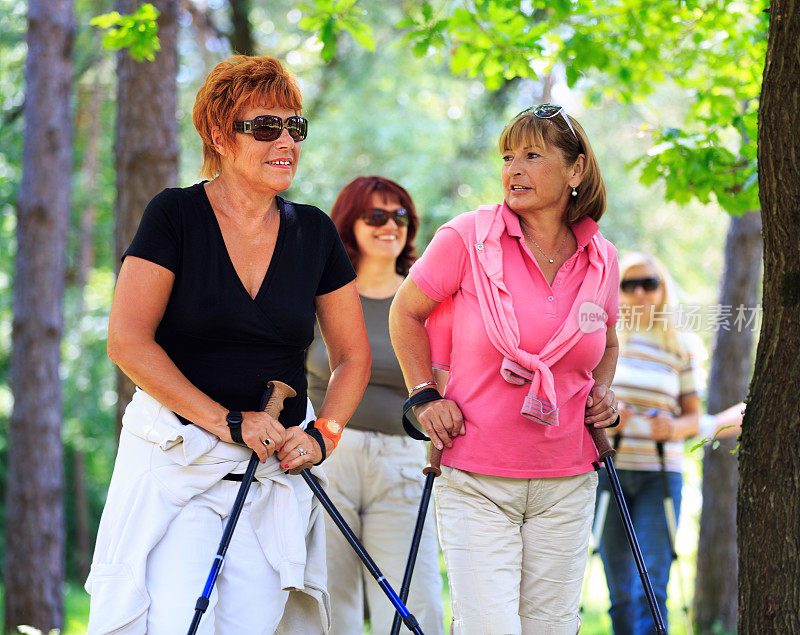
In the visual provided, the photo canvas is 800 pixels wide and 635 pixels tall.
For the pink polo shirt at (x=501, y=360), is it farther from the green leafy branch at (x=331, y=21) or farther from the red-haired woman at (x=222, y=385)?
the green leafy branch at (x=331, y=21)

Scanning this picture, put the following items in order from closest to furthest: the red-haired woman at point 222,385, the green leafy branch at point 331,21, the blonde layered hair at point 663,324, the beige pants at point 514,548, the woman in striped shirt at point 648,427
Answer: the red-haired woman at point 222,385 → the beige pants at point 514,548 → the green leafy branch at point 331,21 → the woman in striped shirt at point 648,427 → the blonde layered hair at point 663,324

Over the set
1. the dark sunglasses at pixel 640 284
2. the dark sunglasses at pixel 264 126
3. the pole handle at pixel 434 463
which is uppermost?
the dark sunglasses at pixel 264 126

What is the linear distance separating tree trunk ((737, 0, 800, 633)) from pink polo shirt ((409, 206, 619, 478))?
0.55 metres

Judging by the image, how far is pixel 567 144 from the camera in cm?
346

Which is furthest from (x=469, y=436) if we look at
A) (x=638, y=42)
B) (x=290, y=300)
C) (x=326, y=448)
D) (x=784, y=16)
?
(x=638, y=42)

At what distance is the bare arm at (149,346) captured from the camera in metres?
2.90

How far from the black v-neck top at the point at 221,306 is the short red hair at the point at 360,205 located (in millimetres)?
1614

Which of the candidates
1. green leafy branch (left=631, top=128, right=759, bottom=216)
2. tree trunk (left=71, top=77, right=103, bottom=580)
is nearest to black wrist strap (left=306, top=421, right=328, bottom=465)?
green leafy branch (left=631, top=128, right=759, bottom=216)

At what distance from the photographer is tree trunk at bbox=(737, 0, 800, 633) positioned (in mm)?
3164

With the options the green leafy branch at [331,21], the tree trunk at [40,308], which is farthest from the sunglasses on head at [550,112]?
the tree trunk at [40,308]

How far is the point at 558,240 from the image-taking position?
3482mm

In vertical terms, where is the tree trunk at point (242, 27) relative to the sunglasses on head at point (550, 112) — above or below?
above

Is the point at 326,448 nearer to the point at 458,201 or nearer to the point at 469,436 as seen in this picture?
the point at 469,436

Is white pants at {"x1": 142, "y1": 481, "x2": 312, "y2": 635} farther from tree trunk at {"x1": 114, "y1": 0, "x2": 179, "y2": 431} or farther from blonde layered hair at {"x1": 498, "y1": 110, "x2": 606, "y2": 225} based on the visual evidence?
tree trunk at {"x1": 114, "y1": 0, "x2": 179, "y2": 431}
